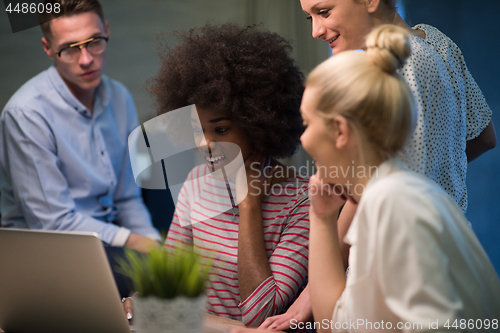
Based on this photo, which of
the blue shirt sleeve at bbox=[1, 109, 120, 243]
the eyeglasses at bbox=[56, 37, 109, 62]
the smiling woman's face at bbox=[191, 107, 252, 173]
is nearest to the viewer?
the smiling woman's face at bbox=[191, 107, 252, 173]

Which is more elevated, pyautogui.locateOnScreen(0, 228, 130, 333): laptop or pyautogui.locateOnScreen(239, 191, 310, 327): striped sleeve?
pyautogui.locateOnScreen(0, 228, 130, 333): laptop

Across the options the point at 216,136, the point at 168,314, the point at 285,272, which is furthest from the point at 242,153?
the point at 168,314

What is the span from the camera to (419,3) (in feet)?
7.32

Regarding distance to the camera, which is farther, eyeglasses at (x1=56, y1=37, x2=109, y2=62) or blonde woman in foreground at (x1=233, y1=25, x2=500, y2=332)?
eyeglasses at (x1=56, y1=37, x2=109, y2=62)

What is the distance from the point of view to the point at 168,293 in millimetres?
694

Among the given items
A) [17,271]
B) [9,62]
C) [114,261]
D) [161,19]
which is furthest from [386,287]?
[9,62]

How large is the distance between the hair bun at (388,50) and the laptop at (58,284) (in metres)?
0.58

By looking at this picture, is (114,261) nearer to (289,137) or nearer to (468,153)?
(289,137)

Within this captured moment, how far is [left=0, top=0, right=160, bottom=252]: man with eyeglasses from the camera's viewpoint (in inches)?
A: 83.6

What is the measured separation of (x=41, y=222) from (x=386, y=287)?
1.85 m

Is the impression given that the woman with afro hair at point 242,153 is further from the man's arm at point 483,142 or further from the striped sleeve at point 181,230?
the man's arm at point 483,142

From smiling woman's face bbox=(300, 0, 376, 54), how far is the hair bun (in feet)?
1.58

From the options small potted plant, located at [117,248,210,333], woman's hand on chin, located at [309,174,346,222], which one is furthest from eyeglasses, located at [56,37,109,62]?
small potted plant, located at [117,248,210,333]

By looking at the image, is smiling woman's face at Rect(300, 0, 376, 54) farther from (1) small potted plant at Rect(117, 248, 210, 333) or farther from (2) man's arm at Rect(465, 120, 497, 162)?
(1) small potted plant at Rect(117, 248, 210, 333)
